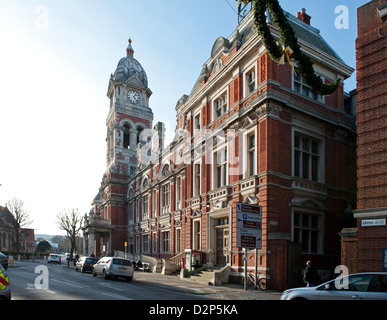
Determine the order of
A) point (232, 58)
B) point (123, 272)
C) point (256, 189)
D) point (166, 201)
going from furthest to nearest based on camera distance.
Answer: point (166, 201)
point (232, 58)
point (123, 272)
point (256, 189)

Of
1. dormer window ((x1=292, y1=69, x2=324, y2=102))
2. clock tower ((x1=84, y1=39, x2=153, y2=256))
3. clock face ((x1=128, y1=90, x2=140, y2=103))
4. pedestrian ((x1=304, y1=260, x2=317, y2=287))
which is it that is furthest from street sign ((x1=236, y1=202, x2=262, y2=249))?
clock face ((x1=128, y1=90, x2=140, y2=103))

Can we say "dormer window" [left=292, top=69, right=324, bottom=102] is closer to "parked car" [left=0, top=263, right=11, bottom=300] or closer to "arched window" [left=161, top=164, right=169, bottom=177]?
"arched window" [left=161, top=164, right=169, bottom=177]

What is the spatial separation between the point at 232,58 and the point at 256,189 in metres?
8.74

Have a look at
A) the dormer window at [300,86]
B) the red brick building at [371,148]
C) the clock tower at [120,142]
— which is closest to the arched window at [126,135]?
the clock tower at [120,142]

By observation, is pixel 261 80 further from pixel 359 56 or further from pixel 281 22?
pixel 281 22

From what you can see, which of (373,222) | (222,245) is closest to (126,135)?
(222,245)

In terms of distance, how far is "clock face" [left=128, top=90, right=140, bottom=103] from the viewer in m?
59.6

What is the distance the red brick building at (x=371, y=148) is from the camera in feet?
48.5

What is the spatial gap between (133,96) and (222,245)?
40.3 m

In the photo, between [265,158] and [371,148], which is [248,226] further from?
[371,148]

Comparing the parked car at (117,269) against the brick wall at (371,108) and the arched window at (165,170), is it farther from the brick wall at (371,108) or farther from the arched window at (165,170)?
the arched window at (165,170)

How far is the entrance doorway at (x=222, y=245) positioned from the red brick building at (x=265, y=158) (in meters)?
0.06

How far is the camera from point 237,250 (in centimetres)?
2156

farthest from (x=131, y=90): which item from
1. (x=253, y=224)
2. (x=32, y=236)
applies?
(x=32, y=236)
